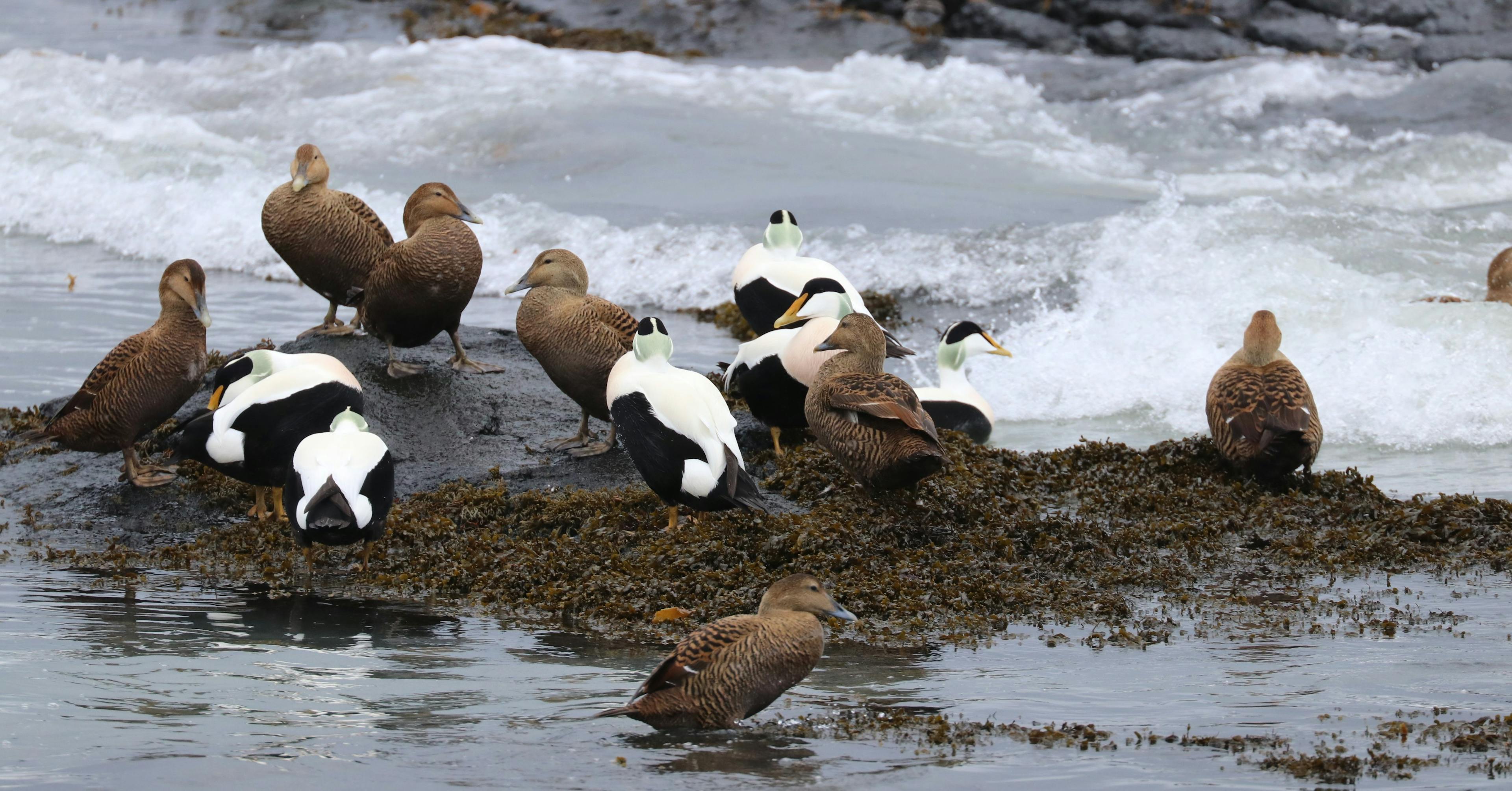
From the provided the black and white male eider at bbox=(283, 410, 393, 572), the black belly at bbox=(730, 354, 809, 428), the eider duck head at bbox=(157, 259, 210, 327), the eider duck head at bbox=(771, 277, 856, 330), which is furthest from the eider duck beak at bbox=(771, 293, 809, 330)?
the eider duck head at bbox=(157, 259, 210, 327)

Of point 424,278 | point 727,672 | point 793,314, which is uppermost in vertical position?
point 424,278

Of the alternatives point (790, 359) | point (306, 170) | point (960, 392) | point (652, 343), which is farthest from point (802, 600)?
point (306, 170)

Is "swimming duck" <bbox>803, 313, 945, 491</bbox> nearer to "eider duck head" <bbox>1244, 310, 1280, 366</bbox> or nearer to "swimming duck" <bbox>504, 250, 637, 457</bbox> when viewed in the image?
"swimming duck" <bbox>504, 250, 637, 457</bbox>

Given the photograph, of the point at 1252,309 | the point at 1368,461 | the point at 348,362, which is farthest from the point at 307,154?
the point at 1252,309

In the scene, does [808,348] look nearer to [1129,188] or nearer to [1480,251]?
[1480,251]

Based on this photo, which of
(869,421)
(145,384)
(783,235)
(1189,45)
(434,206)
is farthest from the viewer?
(1189,45)

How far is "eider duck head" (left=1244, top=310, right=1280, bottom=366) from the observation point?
7.22m

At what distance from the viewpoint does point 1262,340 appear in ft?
23.8

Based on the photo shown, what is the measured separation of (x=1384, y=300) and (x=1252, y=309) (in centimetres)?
90

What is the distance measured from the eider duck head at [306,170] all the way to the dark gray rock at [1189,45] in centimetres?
1807

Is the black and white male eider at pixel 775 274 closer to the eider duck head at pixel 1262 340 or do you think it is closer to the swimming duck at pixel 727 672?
the eider duck head at pixel 1262 340

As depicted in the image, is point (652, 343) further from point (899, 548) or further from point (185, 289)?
point (185, 289)

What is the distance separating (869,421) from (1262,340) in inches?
96.0

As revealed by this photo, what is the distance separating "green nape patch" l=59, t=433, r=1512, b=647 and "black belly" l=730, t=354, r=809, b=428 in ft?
1.11
